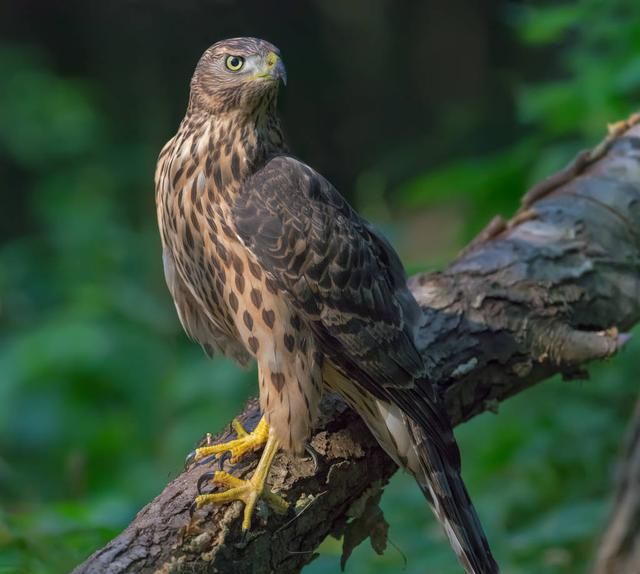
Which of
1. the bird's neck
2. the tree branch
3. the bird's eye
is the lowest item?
the tree branch

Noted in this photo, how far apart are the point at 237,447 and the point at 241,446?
0.01m

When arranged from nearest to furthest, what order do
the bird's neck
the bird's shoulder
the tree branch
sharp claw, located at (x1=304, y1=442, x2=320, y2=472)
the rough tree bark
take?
the rough tree bark < sharp claw, located at (x1=304, y1=442, x2=320, y2=472) < the bird's shoulder < the bird's neck < the tree branch

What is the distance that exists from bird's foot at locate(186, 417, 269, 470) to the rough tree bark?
61 mm

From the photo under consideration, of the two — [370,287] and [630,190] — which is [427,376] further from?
[630,190]

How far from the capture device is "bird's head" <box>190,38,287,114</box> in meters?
3.74

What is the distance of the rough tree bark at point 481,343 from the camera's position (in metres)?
3.10

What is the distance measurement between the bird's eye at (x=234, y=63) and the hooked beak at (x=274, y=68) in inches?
3.7

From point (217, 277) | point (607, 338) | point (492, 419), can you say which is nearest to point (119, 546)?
point (217, 277)

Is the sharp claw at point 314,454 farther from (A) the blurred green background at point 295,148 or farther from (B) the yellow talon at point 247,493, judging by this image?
(A) the blurred green background at point 295,148

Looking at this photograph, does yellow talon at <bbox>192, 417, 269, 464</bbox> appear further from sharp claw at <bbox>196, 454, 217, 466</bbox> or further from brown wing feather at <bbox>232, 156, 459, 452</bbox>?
brown wing feather at <bbox>232, 156, 459, 452</bbox>

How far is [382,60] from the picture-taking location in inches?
430

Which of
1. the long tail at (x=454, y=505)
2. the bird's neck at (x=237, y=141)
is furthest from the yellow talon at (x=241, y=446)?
the bird's neck at (x=237, y=141)

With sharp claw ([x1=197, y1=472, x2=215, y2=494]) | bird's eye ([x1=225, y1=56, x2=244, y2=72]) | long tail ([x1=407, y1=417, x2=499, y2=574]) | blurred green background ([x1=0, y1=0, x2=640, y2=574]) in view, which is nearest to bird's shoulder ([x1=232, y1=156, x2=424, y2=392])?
long tail ([x1=407, y1=417, x2=499, y2=574])

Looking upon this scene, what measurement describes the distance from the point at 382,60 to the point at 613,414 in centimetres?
658
